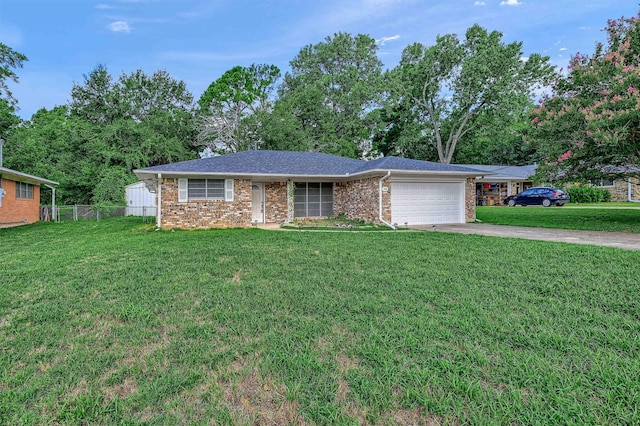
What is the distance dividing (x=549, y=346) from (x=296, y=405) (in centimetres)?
225

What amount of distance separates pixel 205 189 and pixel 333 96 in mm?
21655

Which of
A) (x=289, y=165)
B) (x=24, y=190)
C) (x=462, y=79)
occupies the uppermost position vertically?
(x=462, y=79)

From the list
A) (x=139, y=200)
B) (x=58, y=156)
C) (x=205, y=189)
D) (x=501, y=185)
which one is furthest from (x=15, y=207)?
(x=501, y=185)

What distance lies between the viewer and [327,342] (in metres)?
3.07

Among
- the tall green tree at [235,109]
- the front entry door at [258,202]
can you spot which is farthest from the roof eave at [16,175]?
the tall green tree at [235,109]

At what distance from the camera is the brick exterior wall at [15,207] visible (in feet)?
48.4

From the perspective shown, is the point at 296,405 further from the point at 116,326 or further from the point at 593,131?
the point at 593,131

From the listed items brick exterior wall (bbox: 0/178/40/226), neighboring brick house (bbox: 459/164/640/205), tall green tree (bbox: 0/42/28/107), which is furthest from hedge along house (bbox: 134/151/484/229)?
tall green tree (bbox: 0/42/28/107)

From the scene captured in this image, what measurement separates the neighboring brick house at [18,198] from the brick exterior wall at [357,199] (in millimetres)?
13647

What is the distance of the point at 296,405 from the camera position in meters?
2.25

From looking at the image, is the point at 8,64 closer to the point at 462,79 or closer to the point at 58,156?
the point at 58,156

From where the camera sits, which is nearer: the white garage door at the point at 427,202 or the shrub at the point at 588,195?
the white garage door at the point at 427,202

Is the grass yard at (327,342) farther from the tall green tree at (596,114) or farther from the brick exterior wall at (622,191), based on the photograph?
the brick exterior wall at (622,191)

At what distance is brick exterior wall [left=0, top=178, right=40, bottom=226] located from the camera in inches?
581
